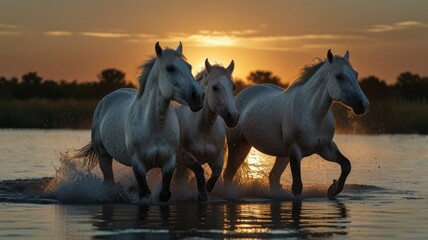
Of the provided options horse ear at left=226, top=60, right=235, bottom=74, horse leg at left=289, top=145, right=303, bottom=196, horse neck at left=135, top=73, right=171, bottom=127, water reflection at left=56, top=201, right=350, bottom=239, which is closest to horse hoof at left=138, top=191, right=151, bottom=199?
water reflection at left=56, top=201, right=350, bottom=239

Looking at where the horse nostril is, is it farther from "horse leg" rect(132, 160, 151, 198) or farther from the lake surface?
"horse leg" rect(132, 160, 151, 198)

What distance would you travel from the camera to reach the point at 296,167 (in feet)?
49.9

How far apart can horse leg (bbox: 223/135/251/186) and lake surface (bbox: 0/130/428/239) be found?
8.6 inches

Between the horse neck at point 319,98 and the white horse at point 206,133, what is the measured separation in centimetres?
124

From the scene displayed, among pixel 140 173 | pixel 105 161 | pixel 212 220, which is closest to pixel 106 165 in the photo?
pixel 105 161

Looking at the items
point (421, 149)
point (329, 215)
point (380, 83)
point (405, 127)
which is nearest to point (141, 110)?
point (329, 215)

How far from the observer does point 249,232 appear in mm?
11055

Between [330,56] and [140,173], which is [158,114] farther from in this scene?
[330,56]

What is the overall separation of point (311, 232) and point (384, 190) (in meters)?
6.10

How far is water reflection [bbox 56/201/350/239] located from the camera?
10969mm

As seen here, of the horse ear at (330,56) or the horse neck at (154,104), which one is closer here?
the horse neck at (154,104)

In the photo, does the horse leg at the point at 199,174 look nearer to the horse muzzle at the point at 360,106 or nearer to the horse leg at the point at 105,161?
the horse leg at the point at 105,161

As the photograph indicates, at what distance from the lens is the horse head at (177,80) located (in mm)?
13320

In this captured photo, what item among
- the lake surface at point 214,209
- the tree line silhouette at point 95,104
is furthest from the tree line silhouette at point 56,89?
the lake surface at point 214,209
